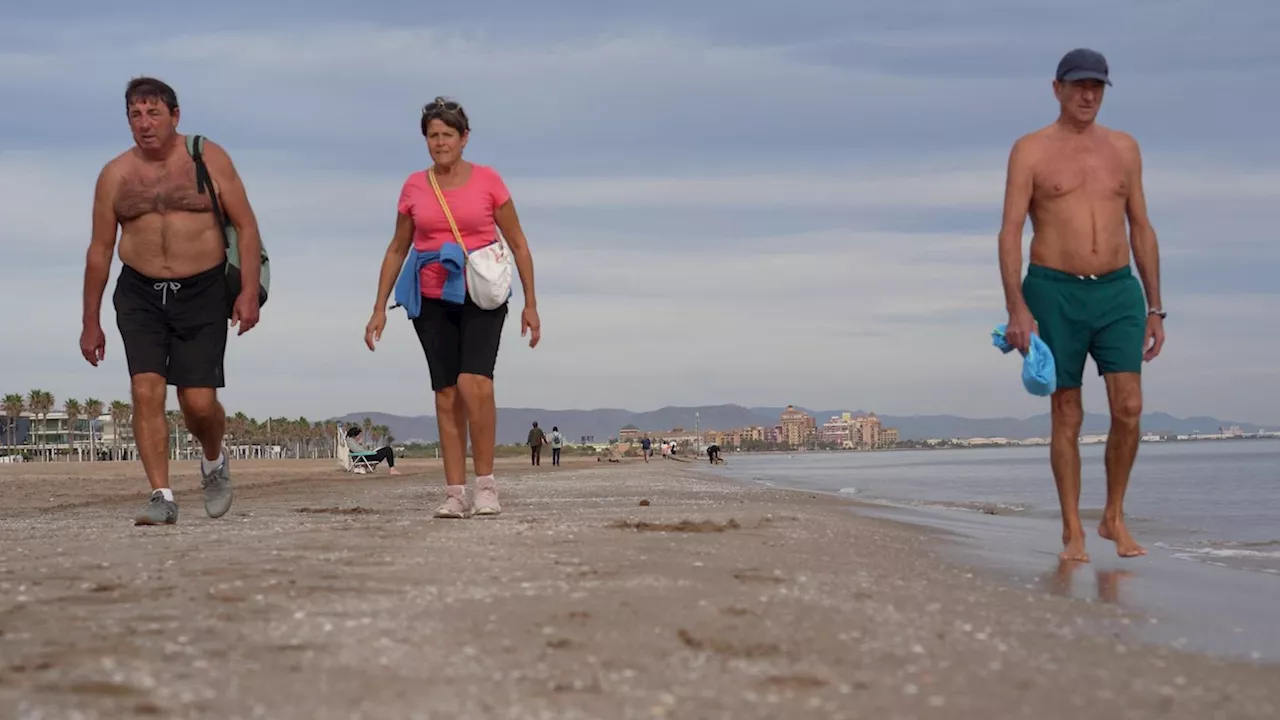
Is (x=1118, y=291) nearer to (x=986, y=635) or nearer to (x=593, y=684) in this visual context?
(x=986, y=635)

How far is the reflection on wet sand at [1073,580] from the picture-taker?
432 cm

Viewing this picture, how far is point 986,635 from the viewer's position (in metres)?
3.16

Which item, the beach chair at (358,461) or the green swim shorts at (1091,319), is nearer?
the green swim shorts at (1091,319)

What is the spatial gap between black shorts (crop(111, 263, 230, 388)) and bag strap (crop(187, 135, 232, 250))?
0.72 ft

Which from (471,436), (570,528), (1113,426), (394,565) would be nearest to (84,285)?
(471,436)

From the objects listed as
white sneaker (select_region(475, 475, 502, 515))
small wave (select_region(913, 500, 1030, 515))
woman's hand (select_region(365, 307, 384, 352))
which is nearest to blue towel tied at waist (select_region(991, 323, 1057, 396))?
white sneaker (select_region(475, 475, 502, 515))

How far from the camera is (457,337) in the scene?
23.1 ft

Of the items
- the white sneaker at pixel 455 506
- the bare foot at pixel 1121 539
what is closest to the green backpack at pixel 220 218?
the white sneaker at pixel 455 506

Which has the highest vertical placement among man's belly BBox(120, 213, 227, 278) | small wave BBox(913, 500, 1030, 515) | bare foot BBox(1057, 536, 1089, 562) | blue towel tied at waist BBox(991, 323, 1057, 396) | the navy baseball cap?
the navy baseball cap

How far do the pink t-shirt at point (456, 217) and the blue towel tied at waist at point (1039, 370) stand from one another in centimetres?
293

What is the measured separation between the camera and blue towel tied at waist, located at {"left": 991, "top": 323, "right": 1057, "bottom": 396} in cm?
551

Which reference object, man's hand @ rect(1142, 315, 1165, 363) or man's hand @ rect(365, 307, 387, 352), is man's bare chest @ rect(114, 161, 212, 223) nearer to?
man's hand @ rect(365, 307, 387, 352)

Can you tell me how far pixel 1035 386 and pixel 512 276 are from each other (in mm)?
2895

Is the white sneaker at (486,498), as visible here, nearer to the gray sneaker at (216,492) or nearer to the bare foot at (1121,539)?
the gray sneaker at (216,492)
